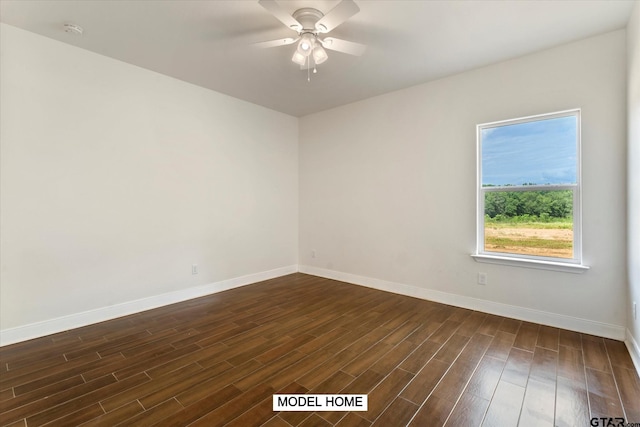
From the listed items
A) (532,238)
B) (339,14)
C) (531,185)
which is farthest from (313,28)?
(532,238)

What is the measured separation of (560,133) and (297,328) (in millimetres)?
3268

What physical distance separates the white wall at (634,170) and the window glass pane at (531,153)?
17.8 inches

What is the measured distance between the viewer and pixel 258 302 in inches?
142

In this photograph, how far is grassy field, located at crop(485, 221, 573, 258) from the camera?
2875mm

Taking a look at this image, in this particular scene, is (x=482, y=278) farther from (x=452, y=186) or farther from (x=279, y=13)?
(x=279, y=13)

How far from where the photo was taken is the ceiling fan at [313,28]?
2.03 metres

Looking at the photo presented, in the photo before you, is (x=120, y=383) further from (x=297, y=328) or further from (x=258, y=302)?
(x=258, y=302)

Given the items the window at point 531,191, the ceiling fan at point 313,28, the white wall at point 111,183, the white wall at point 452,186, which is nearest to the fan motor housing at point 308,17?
the ceiling fan at point 313,28

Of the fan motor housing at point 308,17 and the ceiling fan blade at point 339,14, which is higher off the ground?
the fan motor housing at point 308,17

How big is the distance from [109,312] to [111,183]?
1.38m

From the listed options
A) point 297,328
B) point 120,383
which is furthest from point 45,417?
point 297,328

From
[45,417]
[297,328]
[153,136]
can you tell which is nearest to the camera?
[45,417]

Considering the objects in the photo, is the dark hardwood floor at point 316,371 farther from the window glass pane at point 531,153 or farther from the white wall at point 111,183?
the window glass pane at point 531,153

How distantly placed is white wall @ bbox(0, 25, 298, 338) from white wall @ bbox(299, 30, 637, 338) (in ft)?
4.37
